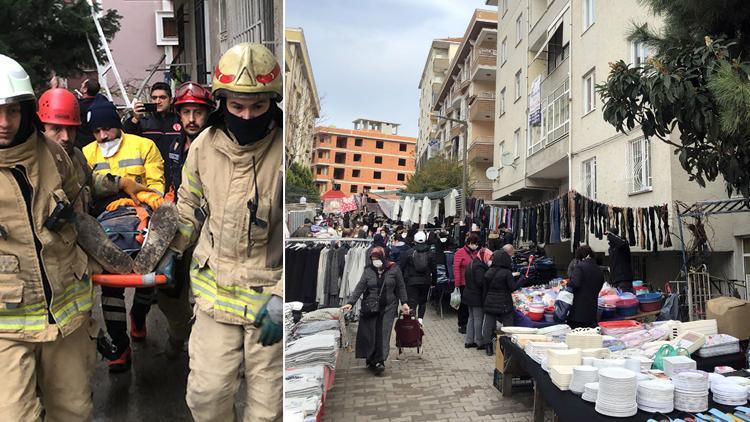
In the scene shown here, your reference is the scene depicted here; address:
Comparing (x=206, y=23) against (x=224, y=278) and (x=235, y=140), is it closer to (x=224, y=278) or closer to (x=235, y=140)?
(x=235, y=140)

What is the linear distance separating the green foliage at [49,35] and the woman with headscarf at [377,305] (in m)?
2.58

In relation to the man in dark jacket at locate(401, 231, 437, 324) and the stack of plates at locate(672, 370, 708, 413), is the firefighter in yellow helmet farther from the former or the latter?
the man in dark jacket at locate(401, 231, 437, 324)

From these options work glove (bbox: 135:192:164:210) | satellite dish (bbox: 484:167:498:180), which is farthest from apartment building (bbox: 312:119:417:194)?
work glove (bbox: 135:192:164:210)

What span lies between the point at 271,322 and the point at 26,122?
4.14 ft

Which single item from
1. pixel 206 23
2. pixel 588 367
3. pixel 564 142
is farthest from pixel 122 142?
pixel 588 367

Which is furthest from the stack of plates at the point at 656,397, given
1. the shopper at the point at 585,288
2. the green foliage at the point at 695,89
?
the green foliage at the point at 695,89

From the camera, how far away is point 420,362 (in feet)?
12.8

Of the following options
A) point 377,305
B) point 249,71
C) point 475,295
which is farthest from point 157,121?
point 475,295

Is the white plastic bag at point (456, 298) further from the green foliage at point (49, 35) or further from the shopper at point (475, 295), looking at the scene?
the green foliage at point (49, 35)

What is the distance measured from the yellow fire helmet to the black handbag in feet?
8.15

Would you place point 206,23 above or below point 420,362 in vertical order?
above

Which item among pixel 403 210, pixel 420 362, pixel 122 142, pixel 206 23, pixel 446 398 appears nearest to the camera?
pixel 206 23

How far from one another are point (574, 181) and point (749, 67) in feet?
3.35

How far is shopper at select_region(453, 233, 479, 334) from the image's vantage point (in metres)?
4.57
